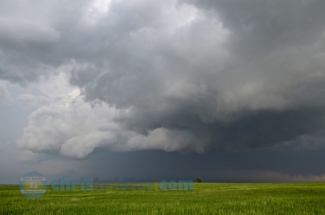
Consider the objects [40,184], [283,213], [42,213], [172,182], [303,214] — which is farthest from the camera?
[172,182]

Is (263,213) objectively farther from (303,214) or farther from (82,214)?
(82,214)

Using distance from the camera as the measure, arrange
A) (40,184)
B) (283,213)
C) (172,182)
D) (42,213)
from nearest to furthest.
→ (283,213) < (42,213) < (40,184) < (172,182)

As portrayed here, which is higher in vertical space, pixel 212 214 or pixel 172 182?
pixel 212 214

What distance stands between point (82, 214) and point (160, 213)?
17.8 feet

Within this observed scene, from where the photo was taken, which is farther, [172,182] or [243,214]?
[172,182]

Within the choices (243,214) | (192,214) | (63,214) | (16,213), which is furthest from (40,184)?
(243,214)

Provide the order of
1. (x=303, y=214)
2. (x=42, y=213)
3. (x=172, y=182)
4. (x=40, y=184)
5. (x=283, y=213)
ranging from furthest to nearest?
1. (x=172, y=182)
2. (x=40, y=184)
3. (x=42, y=213)
4. (x=283, y=213)
5. (x=303, y=214)

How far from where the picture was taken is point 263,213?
15.9m

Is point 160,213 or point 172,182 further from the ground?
point 160,213

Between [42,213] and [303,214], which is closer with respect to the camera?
[303,214]

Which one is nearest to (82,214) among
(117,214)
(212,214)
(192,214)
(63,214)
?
(63,214)

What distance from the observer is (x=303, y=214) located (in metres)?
15.1

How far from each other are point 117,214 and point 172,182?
82108 mm

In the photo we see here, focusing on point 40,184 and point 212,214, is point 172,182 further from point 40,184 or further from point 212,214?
point 212,214
